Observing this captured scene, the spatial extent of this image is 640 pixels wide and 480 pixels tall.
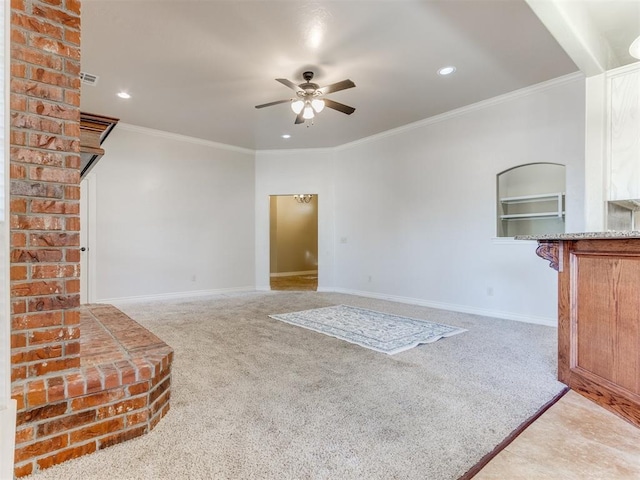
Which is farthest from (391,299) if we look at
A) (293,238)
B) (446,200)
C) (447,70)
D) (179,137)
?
(293,238)

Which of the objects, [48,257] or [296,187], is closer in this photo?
[48,257]

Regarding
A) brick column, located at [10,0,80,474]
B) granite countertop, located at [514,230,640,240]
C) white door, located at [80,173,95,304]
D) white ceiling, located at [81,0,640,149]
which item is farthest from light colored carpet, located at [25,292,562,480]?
white ceiling, located at [81,0,640,149]

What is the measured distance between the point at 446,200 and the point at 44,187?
4.70 m

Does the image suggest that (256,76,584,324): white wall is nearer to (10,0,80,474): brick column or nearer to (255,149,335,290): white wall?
(255,149,335,290): white wall

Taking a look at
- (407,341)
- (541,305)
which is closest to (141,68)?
(407,341)

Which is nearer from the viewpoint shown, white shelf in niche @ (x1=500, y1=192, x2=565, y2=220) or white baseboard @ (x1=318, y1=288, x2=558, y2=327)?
white baseboard @ (x1=318, y1=288, x2=558, y2=327)

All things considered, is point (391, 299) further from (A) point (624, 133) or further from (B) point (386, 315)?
(A) point (624, 133)

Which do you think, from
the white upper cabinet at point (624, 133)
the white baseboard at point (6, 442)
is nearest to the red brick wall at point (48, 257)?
the white baseboard at point (6, 442)

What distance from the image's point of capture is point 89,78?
3840 millimetres

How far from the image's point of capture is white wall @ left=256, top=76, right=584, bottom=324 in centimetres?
401

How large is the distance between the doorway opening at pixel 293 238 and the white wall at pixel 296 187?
2162 mm

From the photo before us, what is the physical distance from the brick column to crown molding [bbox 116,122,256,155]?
4.40 metres

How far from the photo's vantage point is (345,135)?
6.02m

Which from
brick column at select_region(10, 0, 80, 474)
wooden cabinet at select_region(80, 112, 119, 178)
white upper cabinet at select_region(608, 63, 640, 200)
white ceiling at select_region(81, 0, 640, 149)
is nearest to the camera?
brick column at select_region(10, 0, 80, 474)
